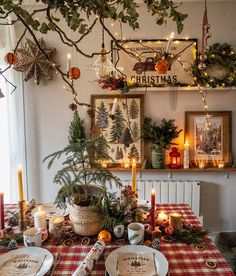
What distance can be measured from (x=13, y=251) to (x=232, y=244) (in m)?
2.01

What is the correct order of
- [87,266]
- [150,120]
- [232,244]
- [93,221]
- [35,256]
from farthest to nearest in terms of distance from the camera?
[150,120] < [232,244] < [93,221] < [35,256] < [87,266]

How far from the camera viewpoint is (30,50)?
2.65m

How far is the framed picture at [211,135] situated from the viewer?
9.05ft

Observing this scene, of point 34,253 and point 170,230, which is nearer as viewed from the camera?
point 34,253

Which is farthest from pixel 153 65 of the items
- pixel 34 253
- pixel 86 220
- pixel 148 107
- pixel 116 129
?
pixel 34 253

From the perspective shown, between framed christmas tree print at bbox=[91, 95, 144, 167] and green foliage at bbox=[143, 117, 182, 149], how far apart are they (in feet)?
0.29

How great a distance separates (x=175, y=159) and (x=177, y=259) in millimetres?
1541

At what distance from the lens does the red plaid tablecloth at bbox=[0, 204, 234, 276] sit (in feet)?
3.92

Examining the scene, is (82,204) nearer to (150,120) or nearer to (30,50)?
(150,120)

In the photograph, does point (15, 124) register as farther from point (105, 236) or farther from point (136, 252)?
point (136, 252)

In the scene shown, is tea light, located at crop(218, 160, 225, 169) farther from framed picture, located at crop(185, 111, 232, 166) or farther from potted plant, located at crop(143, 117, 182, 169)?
potted plant, located at crop(143, 117, 182, 169)

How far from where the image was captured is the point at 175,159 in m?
2.76

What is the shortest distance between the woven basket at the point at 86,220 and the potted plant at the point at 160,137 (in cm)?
135

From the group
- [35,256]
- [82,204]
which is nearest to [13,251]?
[35,256]
